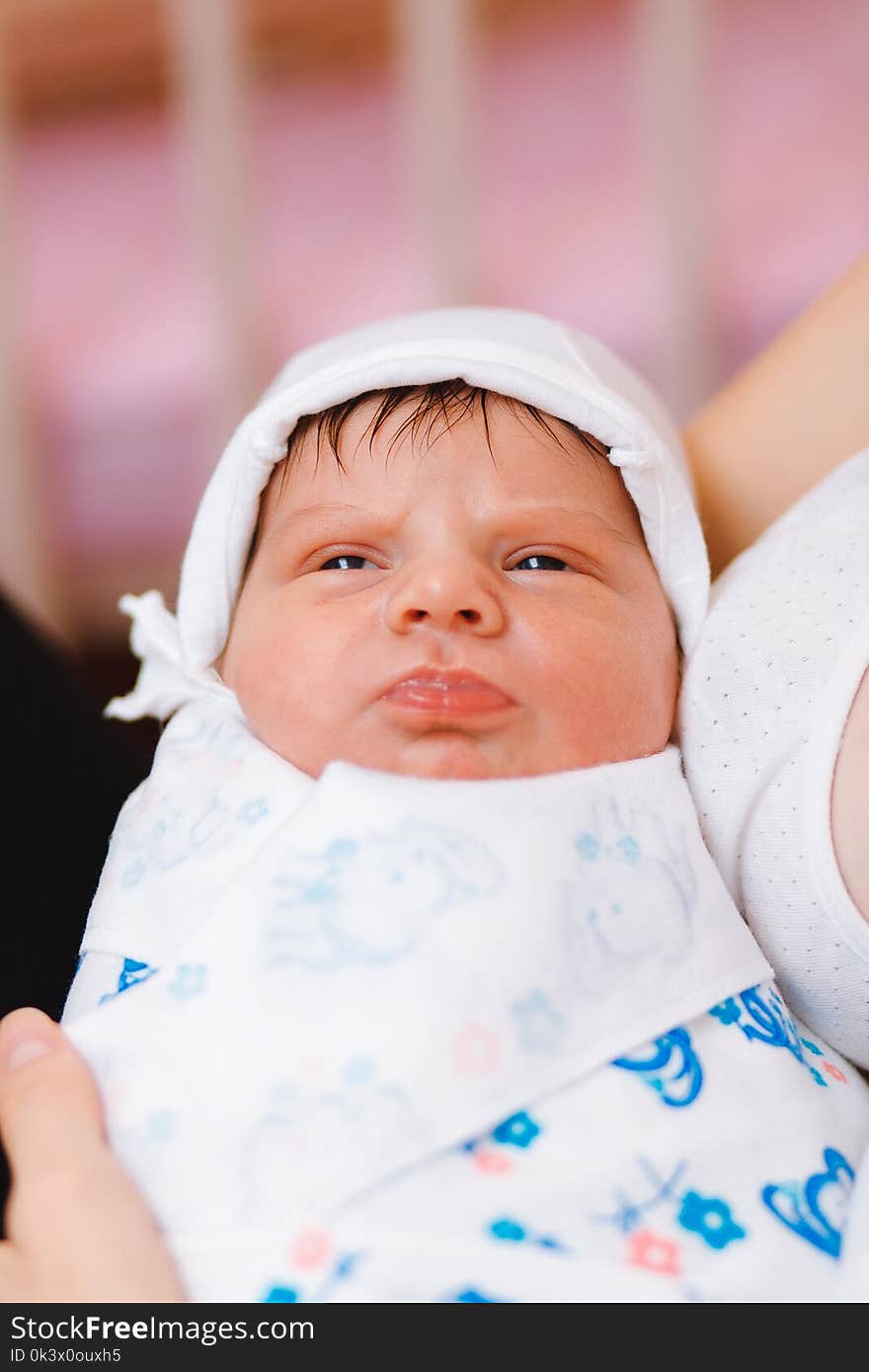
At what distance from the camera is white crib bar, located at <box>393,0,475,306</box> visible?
7.49ft

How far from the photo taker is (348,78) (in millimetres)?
2510

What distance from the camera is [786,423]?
3.41 feet

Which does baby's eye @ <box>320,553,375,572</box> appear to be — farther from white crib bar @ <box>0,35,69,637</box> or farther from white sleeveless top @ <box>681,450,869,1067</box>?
white crib bar @ <box>0,35,69,637</box>

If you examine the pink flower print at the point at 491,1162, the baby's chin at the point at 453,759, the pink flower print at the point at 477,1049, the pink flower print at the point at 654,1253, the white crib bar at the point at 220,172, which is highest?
the white crib bar at the point at 220,172

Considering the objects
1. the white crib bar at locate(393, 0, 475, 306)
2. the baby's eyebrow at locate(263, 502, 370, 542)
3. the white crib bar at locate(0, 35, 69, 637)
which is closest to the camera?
the baby's eyebrow at locate(263, 502, 370, 542)

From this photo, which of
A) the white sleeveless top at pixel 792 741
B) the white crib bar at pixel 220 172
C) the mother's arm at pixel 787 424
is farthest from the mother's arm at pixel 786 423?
the white crib bar at pixel 220 172

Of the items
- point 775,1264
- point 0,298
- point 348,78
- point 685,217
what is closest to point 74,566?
point 0,298

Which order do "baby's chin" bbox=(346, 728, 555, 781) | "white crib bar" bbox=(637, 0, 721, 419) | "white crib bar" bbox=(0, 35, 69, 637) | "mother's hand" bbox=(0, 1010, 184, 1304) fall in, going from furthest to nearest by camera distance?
"white crib bar" bbox=(0, 35, 69, 637) → "white crib bar" bbox=(637, 0, 721, 419) → "baby's chin" bbox=(346, 728, 555, 781) → "mother's hand" bbox=(0, 1010, 184, 1304)

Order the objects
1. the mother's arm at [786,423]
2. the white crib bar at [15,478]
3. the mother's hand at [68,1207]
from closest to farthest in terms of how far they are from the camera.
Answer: the mother's hand at [68,1207], the mother's arm at [786,423], the white crib bar at [15,478]

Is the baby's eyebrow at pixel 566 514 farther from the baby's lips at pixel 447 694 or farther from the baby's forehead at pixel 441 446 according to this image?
the baby's lips at pixel 447 694

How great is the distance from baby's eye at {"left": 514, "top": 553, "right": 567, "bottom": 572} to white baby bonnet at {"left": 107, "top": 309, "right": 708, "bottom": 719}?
0.28ft

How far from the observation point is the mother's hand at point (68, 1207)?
552 mm

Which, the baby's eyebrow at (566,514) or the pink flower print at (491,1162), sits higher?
the baby's eyebrow at (566,514)

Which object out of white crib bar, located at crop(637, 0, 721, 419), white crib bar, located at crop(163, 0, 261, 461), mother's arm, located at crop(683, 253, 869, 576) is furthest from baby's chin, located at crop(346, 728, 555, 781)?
white crib bar, located at crop(163, 0, 261, 461)
